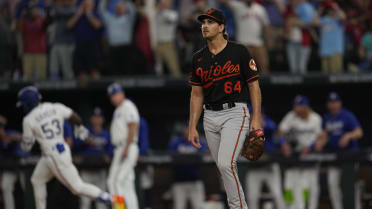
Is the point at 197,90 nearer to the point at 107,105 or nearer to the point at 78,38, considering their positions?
the point at 78,38

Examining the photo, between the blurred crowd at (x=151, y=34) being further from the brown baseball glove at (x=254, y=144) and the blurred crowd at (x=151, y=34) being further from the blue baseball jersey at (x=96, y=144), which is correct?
the brown baseball glove at (x=254, y=144)

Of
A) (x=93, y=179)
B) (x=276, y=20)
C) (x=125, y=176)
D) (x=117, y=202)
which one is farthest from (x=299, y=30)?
(x=117, y=202)

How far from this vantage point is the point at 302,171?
33.9ft

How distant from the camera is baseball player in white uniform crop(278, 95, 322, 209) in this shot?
10.3 metres

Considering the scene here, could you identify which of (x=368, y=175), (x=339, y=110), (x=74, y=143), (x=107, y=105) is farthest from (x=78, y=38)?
(x=368, y=175)

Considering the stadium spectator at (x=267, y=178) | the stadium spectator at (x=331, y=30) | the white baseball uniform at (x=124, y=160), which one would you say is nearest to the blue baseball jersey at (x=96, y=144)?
the white baseball uniform at (x=124, y=160)

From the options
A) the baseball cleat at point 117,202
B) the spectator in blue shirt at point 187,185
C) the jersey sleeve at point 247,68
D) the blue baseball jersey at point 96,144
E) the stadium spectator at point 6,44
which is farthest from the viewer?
the stadium spectator at point 6,44

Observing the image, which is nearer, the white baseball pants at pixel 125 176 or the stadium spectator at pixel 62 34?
the white baseball pants at pixel 125 176

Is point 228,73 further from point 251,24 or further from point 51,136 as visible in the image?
point 251,24

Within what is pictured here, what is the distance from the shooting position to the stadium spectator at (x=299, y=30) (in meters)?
11.3

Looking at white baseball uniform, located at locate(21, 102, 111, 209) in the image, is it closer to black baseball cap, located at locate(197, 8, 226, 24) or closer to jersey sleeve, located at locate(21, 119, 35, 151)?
jersey sleeve, located at locate(21, 119, 35, 151)

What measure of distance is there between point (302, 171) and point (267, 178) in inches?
20.2

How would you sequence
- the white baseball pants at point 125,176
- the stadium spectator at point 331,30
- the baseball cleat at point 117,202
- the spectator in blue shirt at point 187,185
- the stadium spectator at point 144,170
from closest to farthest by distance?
the baseball cleat at point 117,202 < the white baseball pants at point 125,176 < the stadium spectator at point 144,170 < the spectator in blue shirt at point 187,185 < the stadium spectator at point 331,30

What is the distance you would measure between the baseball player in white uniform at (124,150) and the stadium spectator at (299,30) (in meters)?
→ 3.22
